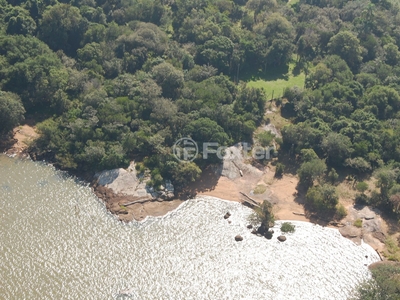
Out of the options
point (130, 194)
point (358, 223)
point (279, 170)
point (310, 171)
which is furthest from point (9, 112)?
point (358, 223)

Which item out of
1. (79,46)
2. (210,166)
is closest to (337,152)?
(210,166)

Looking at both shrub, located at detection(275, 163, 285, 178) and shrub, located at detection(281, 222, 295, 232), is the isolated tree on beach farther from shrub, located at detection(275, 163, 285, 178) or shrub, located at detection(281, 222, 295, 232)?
shrub, located at detection(275, 163, 285, 178)

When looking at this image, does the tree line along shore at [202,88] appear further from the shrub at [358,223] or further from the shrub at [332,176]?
the shrub at [358,223]

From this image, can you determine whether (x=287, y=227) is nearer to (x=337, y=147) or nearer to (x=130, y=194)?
(x=337, y=147)

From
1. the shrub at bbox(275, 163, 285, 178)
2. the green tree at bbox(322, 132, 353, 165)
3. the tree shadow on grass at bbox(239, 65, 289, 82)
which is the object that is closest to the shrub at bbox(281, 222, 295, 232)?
the shrub at bbox(275, 163, 285, 178)

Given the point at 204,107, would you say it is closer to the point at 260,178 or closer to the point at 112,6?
the point at 260,178
